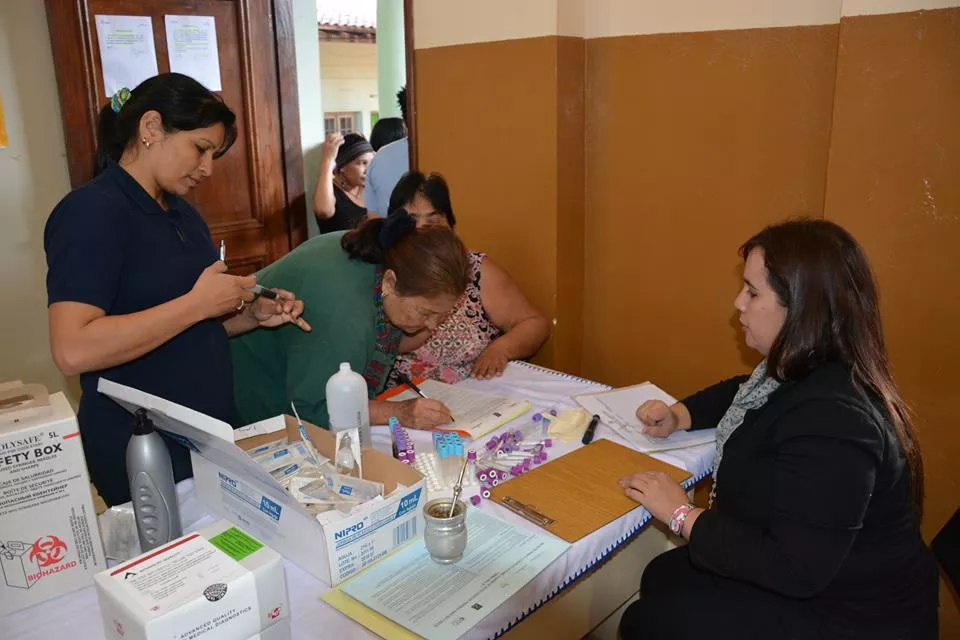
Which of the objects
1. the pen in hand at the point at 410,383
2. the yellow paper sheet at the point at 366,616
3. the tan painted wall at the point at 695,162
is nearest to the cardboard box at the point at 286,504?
the yellow paper sheet at the point at 366,616

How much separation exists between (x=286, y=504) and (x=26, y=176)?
222 cm

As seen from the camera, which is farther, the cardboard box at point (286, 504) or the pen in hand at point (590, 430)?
the pen in hand at point (590, 430)

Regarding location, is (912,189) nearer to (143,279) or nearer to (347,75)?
(143,279)

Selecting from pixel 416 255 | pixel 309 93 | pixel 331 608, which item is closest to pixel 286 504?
pixel 331 608

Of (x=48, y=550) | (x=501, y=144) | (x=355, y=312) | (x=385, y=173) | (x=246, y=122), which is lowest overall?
(x=48, y=550)

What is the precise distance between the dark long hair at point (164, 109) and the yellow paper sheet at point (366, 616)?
3.20ft

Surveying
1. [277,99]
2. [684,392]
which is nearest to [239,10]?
[277,99]

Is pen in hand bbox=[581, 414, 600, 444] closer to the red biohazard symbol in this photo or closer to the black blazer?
the black blazer

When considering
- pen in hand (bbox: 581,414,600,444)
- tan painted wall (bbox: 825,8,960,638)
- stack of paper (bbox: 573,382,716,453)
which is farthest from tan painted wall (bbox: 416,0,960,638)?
pen in hand (bbox: 581,414,600,444)

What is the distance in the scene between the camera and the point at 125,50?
281cm

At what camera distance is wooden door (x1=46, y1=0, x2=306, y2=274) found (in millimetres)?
2756

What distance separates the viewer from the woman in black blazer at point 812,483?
1.22m

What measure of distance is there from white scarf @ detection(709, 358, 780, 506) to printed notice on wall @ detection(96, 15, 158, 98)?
248 centimetres

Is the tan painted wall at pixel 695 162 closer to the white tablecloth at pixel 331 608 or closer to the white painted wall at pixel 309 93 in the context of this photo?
the white tablecloth at pixel 331 608
